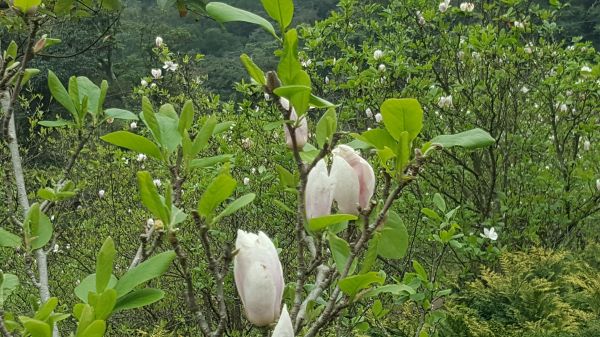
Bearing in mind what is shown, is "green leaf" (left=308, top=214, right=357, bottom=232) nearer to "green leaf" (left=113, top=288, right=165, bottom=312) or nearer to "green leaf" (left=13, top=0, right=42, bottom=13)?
"green leaf" (left=113, top=288, right=165, bottom=312)

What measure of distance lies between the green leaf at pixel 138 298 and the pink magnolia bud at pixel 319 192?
7.8 inches

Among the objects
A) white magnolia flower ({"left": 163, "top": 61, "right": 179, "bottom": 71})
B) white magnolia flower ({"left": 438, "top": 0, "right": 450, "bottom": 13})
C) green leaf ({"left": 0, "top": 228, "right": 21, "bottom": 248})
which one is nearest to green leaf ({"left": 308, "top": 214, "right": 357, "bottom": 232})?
green leaf ({"left": 0, "top": 228, "right": 21, "bottom": 248})

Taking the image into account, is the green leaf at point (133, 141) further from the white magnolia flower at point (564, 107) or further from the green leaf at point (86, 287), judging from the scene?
the white magnolia flower at point (564, 107)

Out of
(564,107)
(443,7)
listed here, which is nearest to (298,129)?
(443,7)

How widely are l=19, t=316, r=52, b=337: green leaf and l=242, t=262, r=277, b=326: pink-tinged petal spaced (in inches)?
7.9

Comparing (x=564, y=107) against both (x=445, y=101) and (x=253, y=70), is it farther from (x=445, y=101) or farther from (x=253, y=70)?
(x=253, y=70)

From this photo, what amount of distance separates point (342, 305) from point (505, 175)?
377 centimetres

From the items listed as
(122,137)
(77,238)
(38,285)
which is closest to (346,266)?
(122,137)

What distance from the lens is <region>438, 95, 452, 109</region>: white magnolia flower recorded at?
406 cm

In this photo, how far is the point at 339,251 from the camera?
30.9 inches

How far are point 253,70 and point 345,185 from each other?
7.0 inches

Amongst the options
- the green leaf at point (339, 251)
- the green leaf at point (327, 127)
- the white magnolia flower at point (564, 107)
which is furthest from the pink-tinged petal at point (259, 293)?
the white magnolia flower at point (564, 107)

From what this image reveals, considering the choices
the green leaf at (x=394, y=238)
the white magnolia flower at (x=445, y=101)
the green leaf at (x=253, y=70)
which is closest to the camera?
the green leaf at (x=253, y=70)

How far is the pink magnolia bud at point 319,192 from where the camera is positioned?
2.48ft
